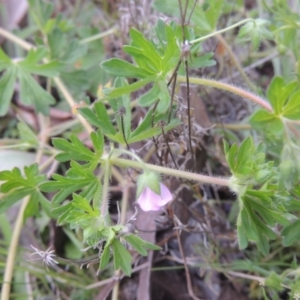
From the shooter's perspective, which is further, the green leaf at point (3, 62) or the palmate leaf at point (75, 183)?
the green leaf at point (3, 62)

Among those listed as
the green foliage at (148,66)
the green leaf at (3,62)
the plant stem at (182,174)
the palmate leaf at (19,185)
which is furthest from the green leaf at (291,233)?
the green leaf at (3,62)

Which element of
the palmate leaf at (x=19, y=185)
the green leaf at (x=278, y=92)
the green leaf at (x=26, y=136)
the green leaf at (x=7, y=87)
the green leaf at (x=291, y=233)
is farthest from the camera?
the green leaf at (x=7, y=87)

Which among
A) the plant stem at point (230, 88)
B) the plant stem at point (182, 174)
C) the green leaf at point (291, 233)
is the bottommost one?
the green leaf at point (291, 233)

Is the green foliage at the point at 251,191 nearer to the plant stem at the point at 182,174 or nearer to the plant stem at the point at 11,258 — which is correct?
the plant stem at the point at 182,174

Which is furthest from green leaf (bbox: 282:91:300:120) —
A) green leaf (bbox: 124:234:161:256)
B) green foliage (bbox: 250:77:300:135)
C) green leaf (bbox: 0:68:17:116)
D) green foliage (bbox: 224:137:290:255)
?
green leaf (bbox: 0:68:17:116)

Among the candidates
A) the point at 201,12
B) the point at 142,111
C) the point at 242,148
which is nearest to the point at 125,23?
the point at 142,111

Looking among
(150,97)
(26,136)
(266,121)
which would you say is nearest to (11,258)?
(26,136)
